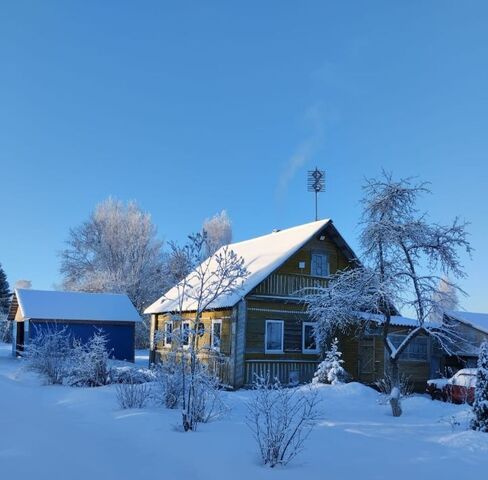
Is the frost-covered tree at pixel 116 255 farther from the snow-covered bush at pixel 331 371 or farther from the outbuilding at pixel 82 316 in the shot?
the snow-covered bush at pixel 331 371

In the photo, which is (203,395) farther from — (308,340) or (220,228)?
(220,228)

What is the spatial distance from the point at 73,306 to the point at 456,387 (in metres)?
19.6

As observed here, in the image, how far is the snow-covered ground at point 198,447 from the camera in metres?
6.72

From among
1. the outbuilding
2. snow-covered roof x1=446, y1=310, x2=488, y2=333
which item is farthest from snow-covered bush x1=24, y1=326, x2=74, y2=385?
snow-covered roof x1=446, y1=310, x2=488, y2=333

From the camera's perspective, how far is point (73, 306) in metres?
28.7

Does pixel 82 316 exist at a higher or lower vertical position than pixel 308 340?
higher

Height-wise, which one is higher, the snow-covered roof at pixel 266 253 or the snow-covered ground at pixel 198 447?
the snow-covered roof at pixel 266 253

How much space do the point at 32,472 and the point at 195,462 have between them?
198 cm

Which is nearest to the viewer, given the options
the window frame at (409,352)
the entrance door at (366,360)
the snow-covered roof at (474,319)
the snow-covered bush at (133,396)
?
the snow-covered bush at (133,396)

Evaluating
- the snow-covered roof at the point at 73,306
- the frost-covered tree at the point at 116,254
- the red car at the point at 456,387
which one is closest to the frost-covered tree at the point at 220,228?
the frost-covered tree at the point at 116,254

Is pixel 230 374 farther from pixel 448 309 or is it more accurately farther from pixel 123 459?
pixel 123 459

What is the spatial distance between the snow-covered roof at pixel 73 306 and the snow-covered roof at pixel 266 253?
422 cm

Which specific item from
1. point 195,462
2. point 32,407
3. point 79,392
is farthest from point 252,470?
point 79,392

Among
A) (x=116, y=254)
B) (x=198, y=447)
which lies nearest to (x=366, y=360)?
(x=198, y=447)
